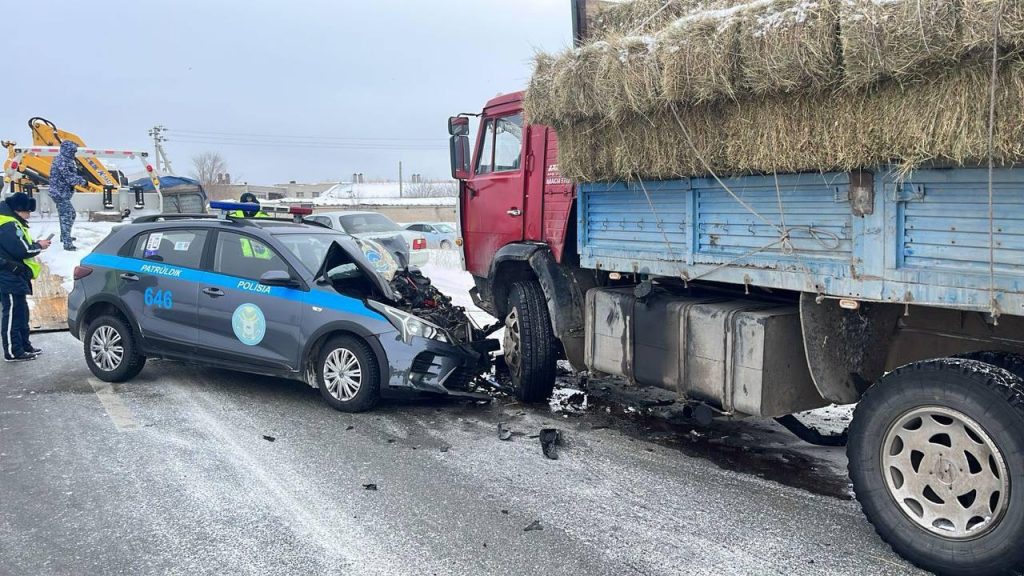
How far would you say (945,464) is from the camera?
3.53m

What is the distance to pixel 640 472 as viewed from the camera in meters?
4.94

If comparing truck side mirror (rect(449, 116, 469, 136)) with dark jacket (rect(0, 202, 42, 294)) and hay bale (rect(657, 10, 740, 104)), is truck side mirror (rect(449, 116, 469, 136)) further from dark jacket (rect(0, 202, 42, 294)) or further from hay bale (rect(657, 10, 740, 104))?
dark jacket (rect(0, 202, 42, 294))

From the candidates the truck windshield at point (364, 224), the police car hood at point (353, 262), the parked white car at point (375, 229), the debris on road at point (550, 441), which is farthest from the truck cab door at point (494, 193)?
the truck windshield at point (364, 224)

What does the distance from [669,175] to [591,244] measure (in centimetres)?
111

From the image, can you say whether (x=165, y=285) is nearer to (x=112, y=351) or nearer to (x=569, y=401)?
(x=112, y=351)

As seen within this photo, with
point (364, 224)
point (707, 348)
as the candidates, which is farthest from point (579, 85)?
point (364, 224)

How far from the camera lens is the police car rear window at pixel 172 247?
23.1 ft

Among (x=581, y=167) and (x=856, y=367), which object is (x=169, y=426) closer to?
(x=581, y=167)

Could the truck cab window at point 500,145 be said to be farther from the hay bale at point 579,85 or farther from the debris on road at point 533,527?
the debris on road at point 533,527

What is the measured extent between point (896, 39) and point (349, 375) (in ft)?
14.8

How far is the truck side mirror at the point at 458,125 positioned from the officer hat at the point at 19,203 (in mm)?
4763

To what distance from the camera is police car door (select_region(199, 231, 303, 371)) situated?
650 cm

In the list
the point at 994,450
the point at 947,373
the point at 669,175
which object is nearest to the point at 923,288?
the point at 947,373

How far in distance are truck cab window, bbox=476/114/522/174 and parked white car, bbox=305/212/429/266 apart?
7171 millimetres
